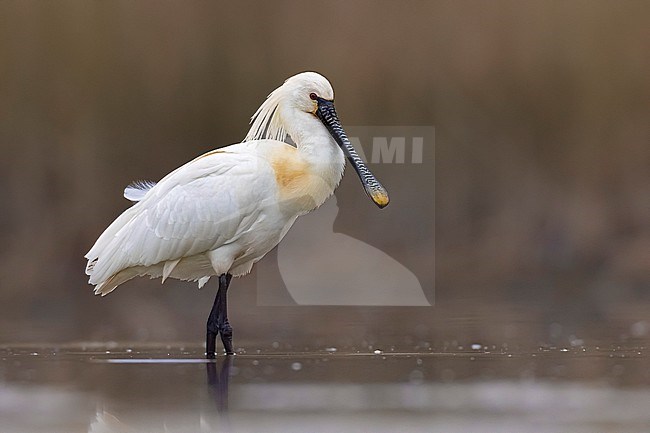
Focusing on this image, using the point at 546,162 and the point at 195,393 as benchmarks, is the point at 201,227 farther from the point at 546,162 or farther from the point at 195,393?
the point at 546,162

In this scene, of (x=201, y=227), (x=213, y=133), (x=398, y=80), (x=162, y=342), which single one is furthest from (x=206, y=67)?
(x=201, y=227)

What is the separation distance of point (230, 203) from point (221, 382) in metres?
0.98

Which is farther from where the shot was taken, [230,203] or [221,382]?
[230,203]

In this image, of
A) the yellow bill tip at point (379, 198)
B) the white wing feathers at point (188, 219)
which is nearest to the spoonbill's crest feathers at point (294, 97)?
the white wing feathers at point (188, 219)

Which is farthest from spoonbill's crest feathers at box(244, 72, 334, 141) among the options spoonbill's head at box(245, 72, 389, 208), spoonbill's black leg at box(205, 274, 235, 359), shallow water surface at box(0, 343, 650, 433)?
shallow water surface at box(0, 343, 650, 433)

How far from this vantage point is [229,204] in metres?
5.71

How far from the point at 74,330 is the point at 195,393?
3178mm

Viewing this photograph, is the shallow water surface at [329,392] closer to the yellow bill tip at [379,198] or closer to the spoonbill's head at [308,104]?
the yellow bill tip at [379,198]

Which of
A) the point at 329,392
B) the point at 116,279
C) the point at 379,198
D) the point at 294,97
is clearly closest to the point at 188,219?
the point at 116,279

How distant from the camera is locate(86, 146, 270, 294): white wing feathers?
225 inches

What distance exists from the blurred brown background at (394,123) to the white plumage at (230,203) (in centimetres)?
285

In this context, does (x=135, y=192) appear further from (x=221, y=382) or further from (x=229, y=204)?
(x=221, y=382)

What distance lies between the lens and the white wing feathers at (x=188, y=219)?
5.72m

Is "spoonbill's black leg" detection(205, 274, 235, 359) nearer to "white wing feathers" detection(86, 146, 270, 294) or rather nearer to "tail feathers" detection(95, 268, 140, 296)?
"white wing feathers" detection(86, 146, 270, 294)
